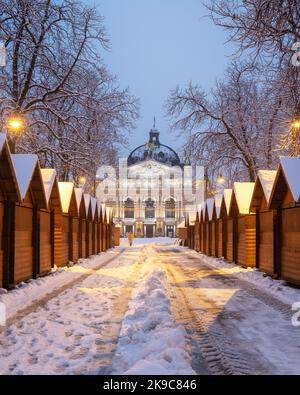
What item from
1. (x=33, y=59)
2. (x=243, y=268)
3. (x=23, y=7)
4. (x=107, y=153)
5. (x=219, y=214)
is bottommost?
(x=243, y=268)

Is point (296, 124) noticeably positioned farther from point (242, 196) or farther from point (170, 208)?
point (170, 208)

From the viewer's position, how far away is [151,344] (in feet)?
20.5

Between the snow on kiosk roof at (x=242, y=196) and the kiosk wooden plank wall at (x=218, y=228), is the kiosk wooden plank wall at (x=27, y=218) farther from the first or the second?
the kiosk wooden plank wall at (x=218, y=228)

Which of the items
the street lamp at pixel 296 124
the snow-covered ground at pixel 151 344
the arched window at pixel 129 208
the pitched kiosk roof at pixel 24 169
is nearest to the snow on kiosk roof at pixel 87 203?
the pitched kiosk roof at pixel 24 169

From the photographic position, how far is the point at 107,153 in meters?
28.9

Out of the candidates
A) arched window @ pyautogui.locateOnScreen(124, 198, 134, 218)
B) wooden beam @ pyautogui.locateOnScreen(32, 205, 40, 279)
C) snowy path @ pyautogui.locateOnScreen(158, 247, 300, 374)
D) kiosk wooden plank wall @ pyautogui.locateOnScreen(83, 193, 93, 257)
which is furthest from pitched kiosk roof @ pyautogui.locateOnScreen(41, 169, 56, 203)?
arched window @ pyautogui.locateOnScreen(124, 198, 134, 218)

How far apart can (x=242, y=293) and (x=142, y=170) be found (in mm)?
88012

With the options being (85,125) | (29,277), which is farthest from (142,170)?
(29,277)

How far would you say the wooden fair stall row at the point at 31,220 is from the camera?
12562 millimetres

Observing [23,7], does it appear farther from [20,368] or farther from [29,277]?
[20,368]

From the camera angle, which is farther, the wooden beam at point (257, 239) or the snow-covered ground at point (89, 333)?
the wooden beam at point (257, 239)

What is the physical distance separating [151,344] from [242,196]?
1612 cm

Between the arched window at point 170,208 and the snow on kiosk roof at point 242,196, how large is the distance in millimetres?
79328

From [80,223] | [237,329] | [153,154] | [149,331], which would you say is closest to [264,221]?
[237,329]
